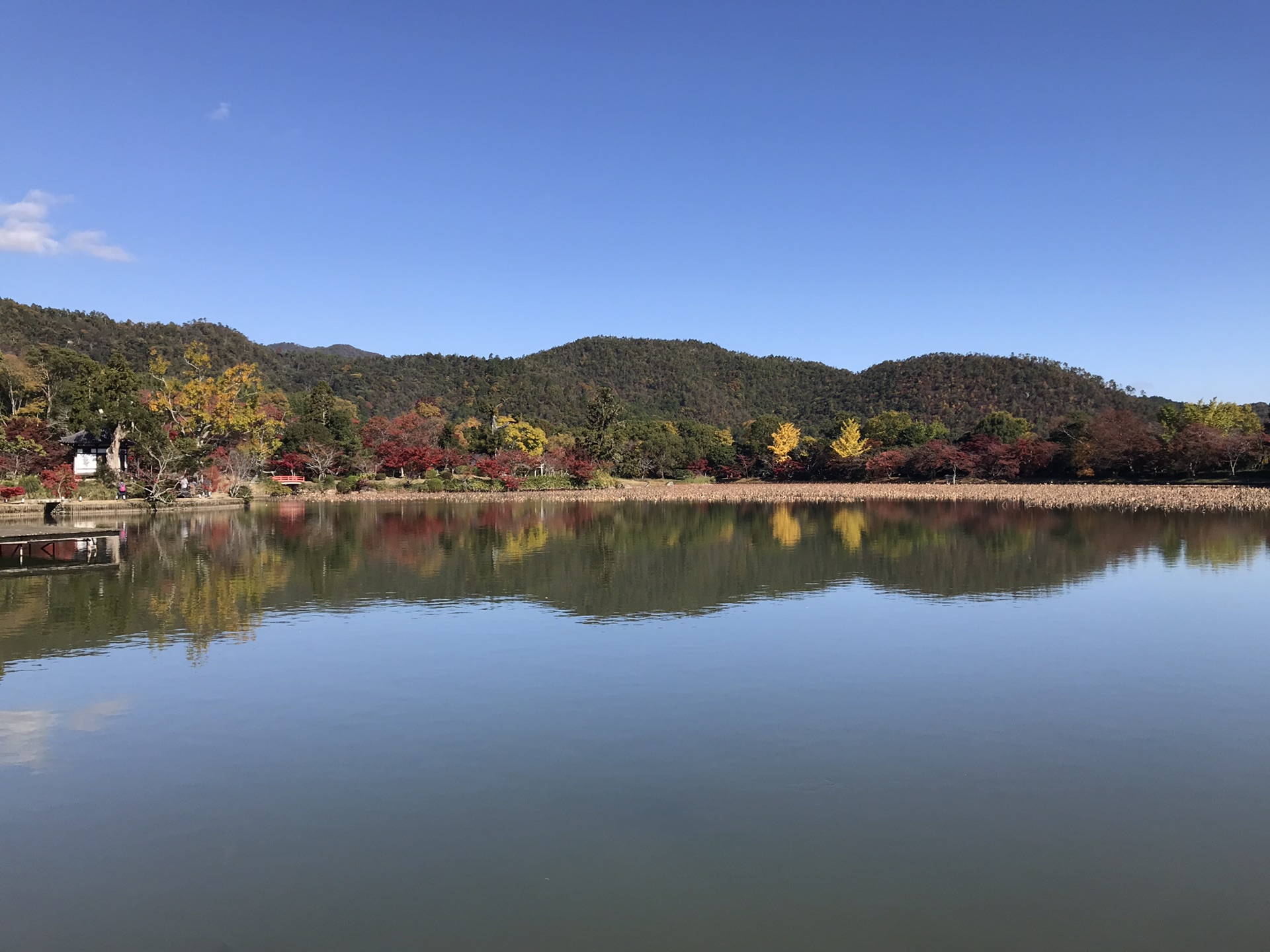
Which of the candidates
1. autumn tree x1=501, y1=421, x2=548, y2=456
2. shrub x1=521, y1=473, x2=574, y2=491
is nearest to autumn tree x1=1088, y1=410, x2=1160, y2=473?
shrub x1=521, y1=473, x2=574, y2=491

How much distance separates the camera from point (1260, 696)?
31.7 ft

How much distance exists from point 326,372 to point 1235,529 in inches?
3804

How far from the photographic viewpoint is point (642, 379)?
125188mm

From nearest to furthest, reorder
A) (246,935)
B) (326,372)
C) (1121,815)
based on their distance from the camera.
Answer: (246,935) < (1121,815) < (326,372)

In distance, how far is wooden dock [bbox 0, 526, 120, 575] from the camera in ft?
64.7

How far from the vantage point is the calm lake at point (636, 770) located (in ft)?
17.4

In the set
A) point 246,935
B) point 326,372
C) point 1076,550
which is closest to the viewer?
point 246,935

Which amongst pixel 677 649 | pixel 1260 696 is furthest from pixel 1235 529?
pixel 677 649

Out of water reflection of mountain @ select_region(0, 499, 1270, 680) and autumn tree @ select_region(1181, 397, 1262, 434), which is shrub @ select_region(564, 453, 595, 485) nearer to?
water reflection of mountain @ select_region(0, 499, 1270, 680)

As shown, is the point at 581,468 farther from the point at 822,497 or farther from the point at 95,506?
the point at 95,506

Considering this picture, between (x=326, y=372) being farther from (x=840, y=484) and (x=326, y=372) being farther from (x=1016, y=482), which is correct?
(x=1016, y=482)

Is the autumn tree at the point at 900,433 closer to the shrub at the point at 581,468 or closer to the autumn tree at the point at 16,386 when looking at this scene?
the shrub at the point at 581,468

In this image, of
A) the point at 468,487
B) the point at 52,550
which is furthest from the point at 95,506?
the point at 468,487

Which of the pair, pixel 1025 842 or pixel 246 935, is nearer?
pixel 246 935
